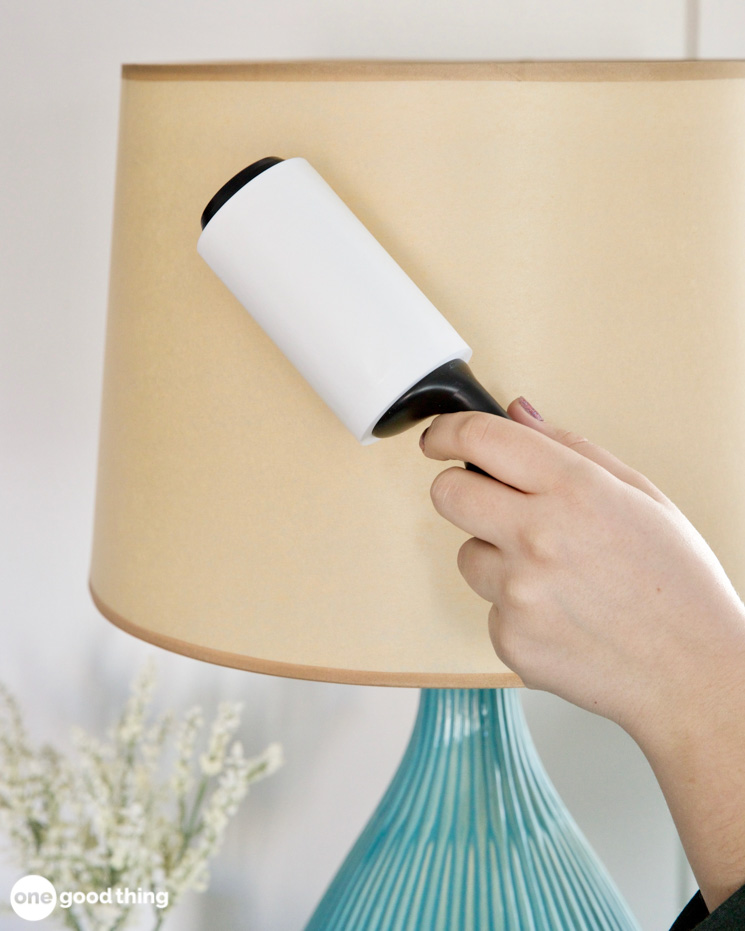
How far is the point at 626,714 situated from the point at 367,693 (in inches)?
27.8

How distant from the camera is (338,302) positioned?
1.56 ft

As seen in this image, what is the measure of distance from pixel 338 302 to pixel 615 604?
0.21 m

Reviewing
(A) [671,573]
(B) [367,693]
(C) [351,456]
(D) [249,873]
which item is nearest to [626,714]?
(A) [671,573]

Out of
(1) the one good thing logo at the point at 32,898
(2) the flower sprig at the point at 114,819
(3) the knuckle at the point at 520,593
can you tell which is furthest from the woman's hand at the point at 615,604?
(1) the one good thing logo at the point at 32,898

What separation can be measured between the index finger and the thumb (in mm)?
28

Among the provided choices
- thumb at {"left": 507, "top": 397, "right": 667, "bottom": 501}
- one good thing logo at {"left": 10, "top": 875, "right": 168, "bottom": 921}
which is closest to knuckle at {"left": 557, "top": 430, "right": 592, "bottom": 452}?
thumb at {"left": 507, "top": 397, "right": 667, "bottom": 501}

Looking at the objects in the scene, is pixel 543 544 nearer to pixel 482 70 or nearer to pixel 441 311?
pixel 441 311

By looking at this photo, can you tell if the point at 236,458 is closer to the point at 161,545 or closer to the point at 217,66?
the point at 161,545

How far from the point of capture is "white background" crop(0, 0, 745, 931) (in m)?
0.99

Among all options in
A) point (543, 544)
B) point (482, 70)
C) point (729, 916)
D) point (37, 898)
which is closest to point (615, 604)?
point (543, 544)

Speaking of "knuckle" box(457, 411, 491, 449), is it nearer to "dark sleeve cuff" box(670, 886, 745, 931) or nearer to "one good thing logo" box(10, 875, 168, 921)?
"dark sleeve cuff" box(670, 886, 745, 931)

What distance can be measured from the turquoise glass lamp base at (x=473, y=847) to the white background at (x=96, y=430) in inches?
16.3

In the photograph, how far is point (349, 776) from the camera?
3.72 ft

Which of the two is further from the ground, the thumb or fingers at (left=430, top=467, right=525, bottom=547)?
the thumb
